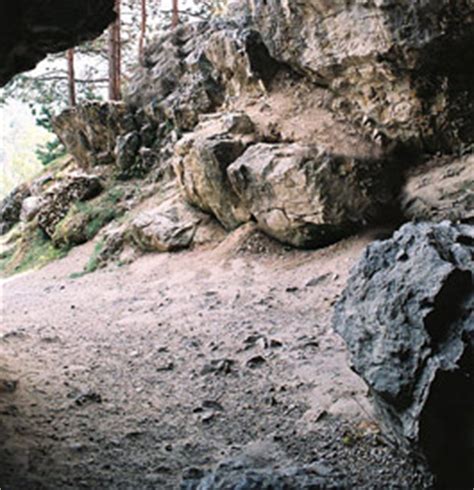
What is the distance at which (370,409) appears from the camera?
5.12 meters

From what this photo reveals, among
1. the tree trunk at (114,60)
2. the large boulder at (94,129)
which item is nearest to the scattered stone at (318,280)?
the large boulder at (94,129)

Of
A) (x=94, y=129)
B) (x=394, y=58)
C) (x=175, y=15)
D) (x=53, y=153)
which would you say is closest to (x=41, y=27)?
(x=394, y=58)

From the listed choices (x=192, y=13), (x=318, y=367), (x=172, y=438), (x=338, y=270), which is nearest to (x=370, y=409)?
(x=318, y=367)

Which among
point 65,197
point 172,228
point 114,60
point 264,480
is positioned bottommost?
point 172,228

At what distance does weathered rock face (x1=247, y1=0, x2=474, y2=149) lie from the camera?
372 inches

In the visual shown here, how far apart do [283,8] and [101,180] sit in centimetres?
921

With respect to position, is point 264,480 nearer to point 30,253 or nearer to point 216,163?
point 216,163

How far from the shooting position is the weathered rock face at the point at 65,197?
17.8 meters

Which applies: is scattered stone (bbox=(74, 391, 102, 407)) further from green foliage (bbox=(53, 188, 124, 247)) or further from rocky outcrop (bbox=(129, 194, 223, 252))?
green foliage (bbox=(53, 188, 124, 247))

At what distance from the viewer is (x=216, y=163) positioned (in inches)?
488

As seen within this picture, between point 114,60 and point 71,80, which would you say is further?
point 71,80

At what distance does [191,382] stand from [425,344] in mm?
3466

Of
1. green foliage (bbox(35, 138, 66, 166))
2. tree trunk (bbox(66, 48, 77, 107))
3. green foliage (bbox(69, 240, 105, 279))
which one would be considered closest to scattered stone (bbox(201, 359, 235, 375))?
green foliage (bbox(69, 240, 105, 279))

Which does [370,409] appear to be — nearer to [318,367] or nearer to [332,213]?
[318,367]
